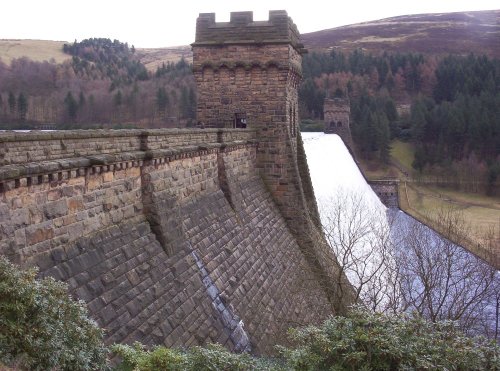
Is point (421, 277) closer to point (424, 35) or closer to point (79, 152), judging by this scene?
point (79, 152)

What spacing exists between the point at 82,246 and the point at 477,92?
9245cm

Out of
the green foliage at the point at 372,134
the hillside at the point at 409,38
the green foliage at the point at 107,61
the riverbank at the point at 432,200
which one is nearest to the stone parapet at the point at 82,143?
the riverbank at the point at 432,200

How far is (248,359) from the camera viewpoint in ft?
21.8

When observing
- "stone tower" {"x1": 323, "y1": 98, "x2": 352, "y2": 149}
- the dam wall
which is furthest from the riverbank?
the dam wall

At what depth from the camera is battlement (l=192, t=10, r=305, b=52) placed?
62.7 ft

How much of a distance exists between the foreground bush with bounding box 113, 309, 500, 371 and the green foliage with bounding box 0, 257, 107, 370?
666 mm

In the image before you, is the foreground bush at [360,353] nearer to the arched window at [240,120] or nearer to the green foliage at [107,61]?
the arched window at [240,120]

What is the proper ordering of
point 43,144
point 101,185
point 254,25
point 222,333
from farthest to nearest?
1. point 254,25
2. point 222,333
3. point 101,185
4. point 43,144

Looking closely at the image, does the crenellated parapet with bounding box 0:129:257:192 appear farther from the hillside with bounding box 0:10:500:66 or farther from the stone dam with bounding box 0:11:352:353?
the hillside with bounding box 0:10:500:66

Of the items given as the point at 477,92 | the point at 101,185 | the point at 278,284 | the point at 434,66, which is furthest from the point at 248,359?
the point at 434,66

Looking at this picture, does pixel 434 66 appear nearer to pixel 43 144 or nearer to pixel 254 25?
pixel 254 25

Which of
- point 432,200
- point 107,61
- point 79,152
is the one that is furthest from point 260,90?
point 107,61

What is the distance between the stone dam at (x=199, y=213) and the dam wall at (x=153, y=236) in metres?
0.03

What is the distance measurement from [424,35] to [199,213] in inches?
6701
